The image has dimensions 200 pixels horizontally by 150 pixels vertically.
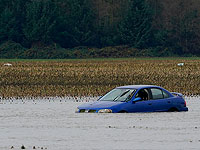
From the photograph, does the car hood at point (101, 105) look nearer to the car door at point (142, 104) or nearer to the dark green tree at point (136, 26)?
the car door at point (142, 104)

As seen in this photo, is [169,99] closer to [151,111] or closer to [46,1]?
[151,111]

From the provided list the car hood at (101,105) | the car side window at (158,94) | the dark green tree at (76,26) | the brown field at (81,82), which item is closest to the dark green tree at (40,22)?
the dark green tree at (76,26)

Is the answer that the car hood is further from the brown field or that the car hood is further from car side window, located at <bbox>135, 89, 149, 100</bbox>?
the brown field

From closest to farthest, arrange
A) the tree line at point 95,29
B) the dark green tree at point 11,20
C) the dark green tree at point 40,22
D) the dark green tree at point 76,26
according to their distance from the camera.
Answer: the tree line at point 95,29 → the dark green tree at point 40,22 → the dark green tree at point 11,20 → the dark green tree at point 76,26

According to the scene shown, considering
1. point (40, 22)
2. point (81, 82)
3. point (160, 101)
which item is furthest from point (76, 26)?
point (160, 101)

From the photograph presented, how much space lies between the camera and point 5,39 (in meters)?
108

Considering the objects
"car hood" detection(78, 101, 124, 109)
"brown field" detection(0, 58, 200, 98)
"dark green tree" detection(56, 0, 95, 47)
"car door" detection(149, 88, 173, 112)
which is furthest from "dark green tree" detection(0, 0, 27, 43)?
"car hood" detection(78, 101, 124, 109)

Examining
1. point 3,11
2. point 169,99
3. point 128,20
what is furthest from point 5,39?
point 169,99

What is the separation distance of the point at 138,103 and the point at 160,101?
0.93m

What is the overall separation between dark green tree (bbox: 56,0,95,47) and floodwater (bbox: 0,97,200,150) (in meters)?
83.5

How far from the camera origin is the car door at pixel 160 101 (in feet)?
77.7

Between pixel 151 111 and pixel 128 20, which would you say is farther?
pixel 128 20

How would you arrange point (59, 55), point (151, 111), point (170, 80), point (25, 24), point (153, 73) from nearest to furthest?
point (151, 111) → point (170, 80) → point (153, 73) → point (59, 55) → point (25, 24)

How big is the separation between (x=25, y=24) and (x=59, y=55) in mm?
10103
